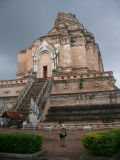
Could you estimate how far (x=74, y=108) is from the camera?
60.6 feet

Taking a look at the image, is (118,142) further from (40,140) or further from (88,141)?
(40,140)

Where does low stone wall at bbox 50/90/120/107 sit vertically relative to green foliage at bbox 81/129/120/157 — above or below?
above

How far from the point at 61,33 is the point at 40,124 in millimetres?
19612

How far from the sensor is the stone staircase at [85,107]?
16688mm

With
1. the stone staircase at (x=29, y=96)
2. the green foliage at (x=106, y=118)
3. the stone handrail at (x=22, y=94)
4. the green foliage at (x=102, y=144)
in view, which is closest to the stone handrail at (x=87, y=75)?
the stone staircase at (x=29, y=96)

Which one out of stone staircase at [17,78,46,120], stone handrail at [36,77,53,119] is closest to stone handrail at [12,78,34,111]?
stone staircase at [17,78,46,120]

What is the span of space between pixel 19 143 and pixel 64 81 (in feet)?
52.6

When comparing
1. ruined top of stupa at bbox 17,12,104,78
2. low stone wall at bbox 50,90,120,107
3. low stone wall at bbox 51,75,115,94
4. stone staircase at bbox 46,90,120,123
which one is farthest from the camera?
ruined top of stupa at bbox 17,12,104,78

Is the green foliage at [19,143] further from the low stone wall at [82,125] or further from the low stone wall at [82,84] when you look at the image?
the low stone wall at [82,84]

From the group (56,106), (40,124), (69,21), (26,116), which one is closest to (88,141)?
(40,124)

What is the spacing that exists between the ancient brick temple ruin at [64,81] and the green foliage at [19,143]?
9545 mm

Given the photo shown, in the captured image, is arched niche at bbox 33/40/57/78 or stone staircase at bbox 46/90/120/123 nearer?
stone staircase at bbox 46/90/120/123

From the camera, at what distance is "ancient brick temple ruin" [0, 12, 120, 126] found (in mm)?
18141

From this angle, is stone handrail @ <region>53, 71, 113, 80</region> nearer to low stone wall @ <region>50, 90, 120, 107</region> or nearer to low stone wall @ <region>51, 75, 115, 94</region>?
low stone wall @ <region>51, 75, 115, 94</region>
